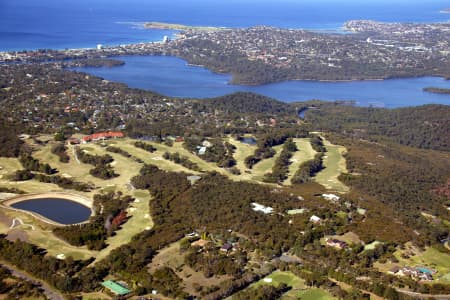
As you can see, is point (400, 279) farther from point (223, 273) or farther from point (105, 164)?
point (105, 164)

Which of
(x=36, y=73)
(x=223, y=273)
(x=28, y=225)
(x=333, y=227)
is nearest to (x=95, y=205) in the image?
(x=28, y=225)

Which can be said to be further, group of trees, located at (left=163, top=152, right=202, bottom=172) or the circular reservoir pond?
group of trees, located at (left=163, top=152, right=202, bottom=172)

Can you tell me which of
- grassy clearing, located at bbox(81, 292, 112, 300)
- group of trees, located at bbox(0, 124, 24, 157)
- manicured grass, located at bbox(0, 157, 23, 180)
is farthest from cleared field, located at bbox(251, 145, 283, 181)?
group of trees, located at bbox(0, 124, 24, 157)

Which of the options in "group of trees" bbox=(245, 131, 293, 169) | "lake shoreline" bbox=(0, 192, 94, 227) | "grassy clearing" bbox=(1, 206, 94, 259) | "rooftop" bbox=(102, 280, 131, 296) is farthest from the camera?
"group of trees" bbox=(245, 131, 293, 169)

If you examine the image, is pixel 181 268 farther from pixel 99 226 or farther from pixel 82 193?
pixel 82 193

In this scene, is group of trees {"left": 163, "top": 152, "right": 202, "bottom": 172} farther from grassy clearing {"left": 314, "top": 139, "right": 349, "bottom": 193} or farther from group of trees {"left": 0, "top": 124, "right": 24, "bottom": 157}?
group of trees {"left": 0, "top": 124, "right": 24, "bottom": 157}

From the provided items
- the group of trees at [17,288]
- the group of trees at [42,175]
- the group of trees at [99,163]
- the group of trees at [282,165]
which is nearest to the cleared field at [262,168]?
the group of trees at [282,165]

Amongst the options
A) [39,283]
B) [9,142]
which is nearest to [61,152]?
[9,142]
